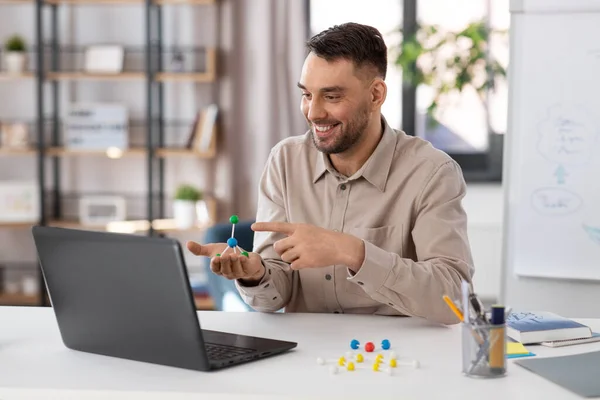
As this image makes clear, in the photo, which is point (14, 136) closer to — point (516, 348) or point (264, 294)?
point (264, 294)

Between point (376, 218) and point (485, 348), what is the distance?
0.69m

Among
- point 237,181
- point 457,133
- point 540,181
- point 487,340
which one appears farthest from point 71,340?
point 457,133

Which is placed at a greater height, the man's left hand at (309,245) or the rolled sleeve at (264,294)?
the man's left hand at (309,245)

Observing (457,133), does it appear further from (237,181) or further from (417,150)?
(417,150)

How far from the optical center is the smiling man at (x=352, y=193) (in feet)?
6.63

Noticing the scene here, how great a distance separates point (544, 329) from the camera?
5.75 feet

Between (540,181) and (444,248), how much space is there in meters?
1.36

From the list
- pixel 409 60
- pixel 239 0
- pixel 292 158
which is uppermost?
pixel 239 0

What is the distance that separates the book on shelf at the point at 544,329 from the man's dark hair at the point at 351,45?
2.28ft

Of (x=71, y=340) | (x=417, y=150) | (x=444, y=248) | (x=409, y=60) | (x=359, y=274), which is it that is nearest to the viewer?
(x=71, y=340)

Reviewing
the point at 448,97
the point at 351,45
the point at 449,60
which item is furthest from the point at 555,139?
the point at 448,97

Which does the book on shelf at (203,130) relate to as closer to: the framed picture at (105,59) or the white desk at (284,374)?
the framed picture at (105,59)

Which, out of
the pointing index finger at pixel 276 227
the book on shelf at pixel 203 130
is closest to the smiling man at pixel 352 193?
the pointing index finger at pixel 276 227

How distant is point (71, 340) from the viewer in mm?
1702
